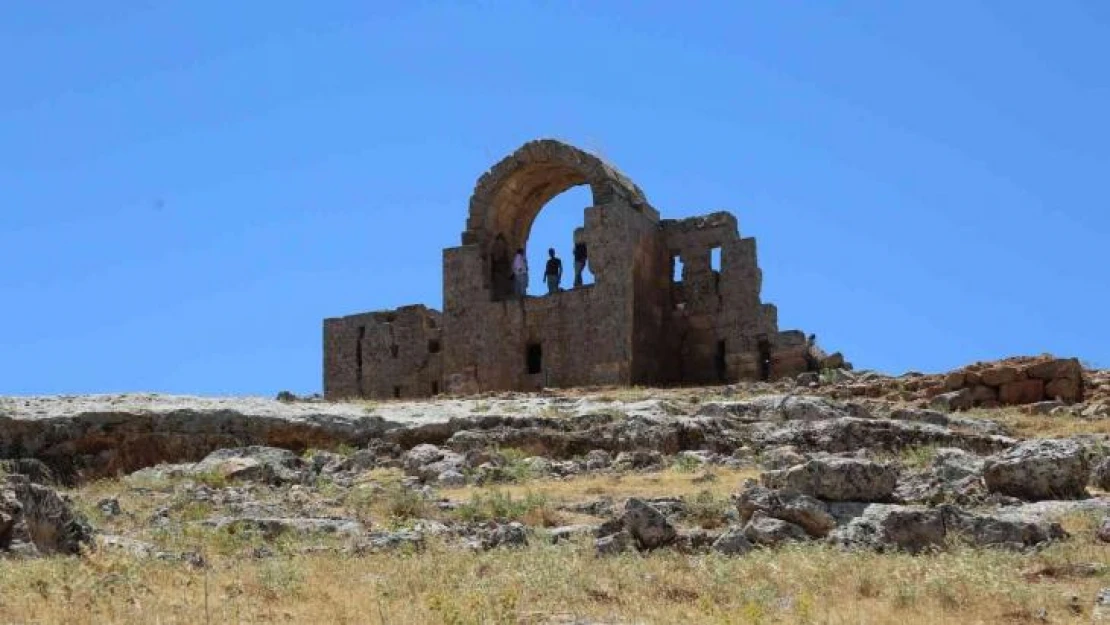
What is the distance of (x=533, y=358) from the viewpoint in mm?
26500

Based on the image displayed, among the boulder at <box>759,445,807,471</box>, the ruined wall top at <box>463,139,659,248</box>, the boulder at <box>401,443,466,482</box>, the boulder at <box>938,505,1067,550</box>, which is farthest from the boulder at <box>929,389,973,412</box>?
the boulder at <box>938,505,1067,550</box>

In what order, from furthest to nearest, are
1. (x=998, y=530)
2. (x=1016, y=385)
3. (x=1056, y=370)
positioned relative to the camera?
(x=1016, y=385) → (x=1056, y=370) → (x=998, y=530)

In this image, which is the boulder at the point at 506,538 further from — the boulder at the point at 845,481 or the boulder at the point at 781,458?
the boulder at the point at 781,458

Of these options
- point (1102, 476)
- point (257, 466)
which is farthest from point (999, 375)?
point (257, 466)

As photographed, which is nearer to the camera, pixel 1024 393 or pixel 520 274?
pixel 1024 393

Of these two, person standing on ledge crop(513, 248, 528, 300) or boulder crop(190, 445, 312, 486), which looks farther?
person standing on ledge crop(513, 248, 528, 300)

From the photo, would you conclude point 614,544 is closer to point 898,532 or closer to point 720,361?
point 898,532

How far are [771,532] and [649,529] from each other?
83 centimetres

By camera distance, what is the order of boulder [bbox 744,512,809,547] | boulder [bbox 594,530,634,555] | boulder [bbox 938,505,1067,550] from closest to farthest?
boulder [bbox 938,505,1067,550] → boulder [bbox 594,530,634,555] → boulder [bbox 744,512,809,547]

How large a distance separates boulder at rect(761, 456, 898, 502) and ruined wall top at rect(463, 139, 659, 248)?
15707mm

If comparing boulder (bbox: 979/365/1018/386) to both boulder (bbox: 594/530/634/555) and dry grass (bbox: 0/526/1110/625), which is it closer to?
dry grass (bbox: 0/526/1110/625)

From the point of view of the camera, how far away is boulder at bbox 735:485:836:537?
9.70m

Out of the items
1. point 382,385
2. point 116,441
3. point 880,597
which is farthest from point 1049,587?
point 382,385

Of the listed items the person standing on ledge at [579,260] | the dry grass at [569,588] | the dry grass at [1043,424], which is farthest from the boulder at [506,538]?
the person standing on ledge at [579,260]
